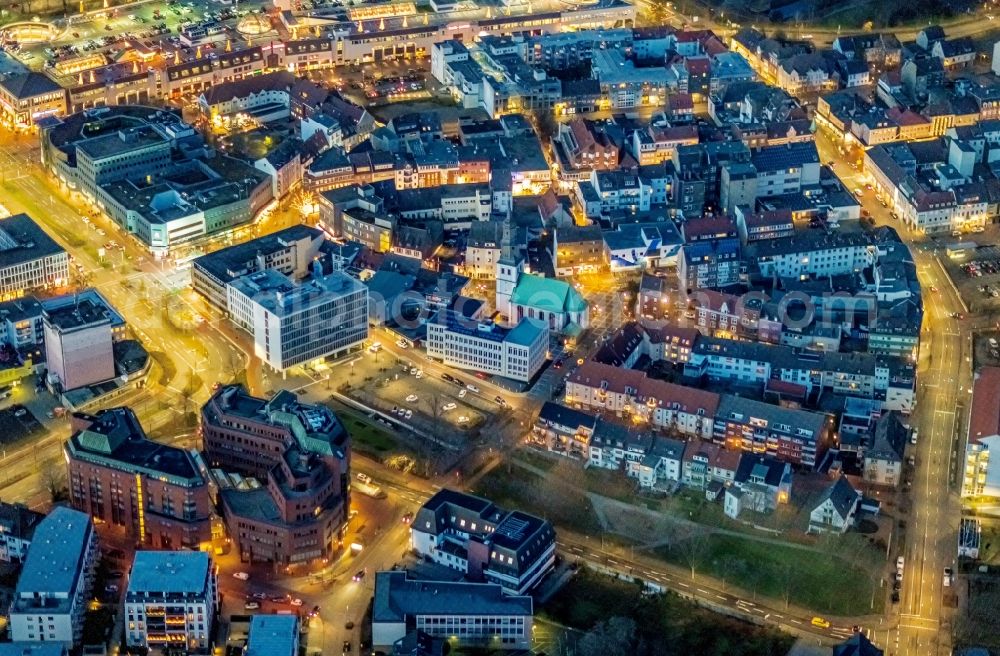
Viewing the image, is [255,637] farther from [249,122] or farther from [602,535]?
[249,122]

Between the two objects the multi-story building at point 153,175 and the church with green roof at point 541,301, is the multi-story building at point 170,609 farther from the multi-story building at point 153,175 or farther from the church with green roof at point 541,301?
the multi-story building at point 153,175

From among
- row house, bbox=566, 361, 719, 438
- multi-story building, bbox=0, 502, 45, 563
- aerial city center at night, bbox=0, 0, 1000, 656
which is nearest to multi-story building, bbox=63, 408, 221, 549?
aerial city center at night, bbox=0, 0, 1000, 656

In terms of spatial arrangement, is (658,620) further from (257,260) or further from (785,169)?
(785,169)

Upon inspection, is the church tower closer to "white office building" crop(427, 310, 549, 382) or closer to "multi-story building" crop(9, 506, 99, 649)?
"white office building" crop(427, 310, 549, 382)

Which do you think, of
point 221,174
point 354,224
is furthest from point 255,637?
point 221,174

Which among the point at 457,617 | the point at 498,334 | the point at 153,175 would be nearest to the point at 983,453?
the point at 498,334

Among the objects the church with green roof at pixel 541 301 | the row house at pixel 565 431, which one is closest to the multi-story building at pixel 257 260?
the church with green roof at pixel 541 301
